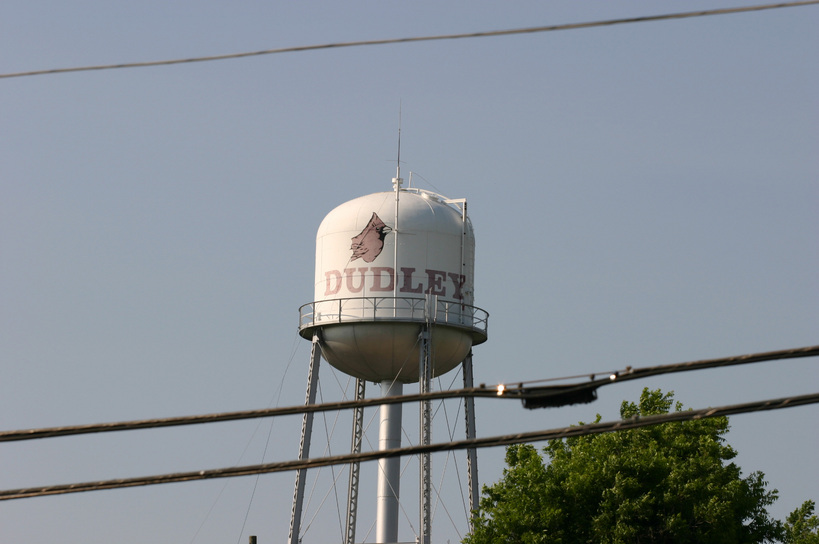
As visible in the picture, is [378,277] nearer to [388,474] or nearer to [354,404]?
[388,474]

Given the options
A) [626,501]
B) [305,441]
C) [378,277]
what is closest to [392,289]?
[378,277]

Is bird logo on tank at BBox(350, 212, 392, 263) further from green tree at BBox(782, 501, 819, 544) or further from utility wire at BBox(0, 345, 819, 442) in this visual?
utility wire at BBox(0, 345, 819, 442)

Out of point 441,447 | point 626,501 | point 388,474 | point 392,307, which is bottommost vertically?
point 441,447

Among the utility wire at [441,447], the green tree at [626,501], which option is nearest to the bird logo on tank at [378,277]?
the green tree at [626,501]

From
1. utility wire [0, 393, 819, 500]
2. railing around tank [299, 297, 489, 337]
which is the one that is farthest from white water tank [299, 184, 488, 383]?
utility wire [0, 393, 819, 500]

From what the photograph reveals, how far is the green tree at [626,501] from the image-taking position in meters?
35.5

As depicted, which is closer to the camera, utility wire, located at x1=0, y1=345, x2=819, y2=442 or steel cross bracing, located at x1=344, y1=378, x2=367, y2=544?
utility wire, located at x1=0, y1=345, x2=819, y2=442

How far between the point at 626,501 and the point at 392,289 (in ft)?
30.0

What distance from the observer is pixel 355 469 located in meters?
40.8

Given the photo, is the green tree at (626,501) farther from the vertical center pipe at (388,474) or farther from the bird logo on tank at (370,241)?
the bird logo on tank at (370,241)

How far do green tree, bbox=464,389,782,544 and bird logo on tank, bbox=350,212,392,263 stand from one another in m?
7.58

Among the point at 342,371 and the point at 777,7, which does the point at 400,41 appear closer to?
the point at 777,7

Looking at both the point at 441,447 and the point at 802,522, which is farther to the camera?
the point at 802,522

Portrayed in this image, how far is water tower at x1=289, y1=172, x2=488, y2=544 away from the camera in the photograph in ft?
128
